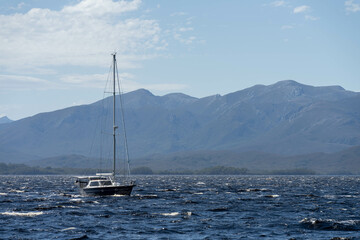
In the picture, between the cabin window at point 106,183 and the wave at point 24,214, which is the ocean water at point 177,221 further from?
the cabin window at point 106,183

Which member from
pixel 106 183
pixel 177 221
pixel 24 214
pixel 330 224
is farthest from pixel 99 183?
pixel 330 224

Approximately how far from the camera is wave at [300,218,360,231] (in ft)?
196

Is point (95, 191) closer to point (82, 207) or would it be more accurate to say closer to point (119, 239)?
point (82, 207)

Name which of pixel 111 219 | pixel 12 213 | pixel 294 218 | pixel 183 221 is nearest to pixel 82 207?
pixel 12 213

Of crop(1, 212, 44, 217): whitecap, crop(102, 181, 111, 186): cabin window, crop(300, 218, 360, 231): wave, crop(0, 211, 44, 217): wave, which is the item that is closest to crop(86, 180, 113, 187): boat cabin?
crop(102, 181, 111, 186): cabin window

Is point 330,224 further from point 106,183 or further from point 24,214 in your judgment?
point 106,183

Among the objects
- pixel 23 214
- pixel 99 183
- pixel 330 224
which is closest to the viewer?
pixel 330 224

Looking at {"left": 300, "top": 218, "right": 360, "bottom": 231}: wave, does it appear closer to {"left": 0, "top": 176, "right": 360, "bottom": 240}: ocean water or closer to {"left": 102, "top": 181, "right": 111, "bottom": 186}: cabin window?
{"left": 0, "top": 176, "right": 360, "bottom": 240}: ocean water

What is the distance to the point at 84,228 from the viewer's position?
59.9 metres

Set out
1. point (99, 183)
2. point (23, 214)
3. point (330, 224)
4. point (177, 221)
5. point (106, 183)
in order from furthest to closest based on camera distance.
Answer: point (106, 183) → point (99, 183) → point (23, 214) → point (177, 221) → point (330, 224)

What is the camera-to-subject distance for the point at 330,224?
62312 mm

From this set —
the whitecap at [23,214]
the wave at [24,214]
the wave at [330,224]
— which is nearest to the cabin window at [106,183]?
the wave at [24,214]

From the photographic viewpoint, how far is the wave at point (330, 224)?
5969 cm

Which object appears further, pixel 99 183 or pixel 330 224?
pixel 99 183
